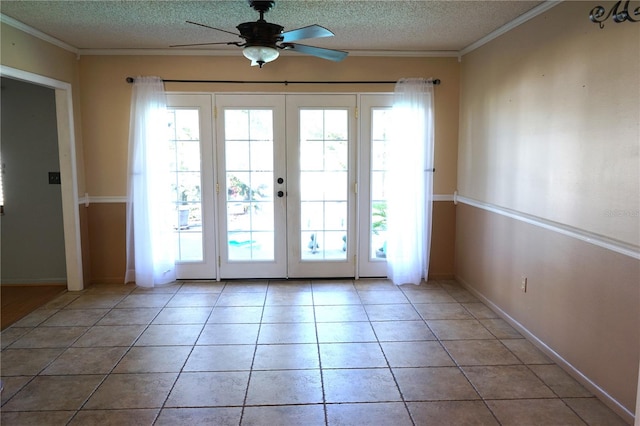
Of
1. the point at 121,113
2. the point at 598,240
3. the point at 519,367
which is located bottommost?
the point at 519,367

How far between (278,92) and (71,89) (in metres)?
2.03

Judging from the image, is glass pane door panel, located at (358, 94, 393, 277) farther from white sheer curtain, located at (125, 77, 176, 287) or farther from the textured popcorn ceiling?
white sheer curtain, located at (125, 77, 176, 287)

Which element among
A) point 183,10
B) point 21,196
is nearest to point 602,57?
point 183,10

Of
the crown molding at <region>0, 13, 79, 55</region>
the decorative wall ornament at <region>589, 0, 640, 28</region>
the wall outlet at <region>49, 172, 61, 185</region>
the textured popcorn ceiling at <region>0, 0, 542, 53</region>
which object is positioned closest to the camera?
the decorative wall ornament at <region>589, 0, 640, 28</region>

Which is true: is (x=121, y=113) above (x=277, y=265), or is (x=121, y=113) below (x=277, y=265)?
above

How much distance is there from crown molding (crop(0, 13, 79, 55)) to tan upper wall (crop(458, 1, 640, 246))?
391 cm

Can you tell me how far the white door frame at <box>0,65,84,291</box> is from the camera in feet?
13.9

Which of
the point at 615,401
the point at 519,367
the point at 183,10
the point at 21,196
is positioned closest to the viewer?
the point at 615,401

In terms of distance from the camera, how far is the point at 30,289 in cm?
452

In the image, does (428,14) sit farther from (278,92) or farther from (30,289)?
(30,289)

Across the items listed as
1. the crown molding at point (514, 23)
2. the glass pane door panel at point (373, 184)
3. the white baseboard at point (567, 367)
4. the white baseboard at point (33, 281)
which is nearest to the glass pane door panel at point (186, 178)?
the white baseboard at point (33, 281)

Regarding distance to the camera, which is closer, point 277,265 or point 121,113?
point 121,113

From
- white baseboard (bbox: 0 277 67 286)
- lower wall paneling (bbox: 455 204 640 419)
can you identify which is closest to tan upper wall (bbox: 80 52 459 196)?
white baseboard (bbox: 0 277 67 286)

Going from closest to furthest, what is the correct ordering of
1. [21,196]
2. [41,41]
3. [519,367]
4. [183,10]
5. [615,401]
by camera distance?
[615,401], [519,367], [183,10], [41,41], [21,196]
